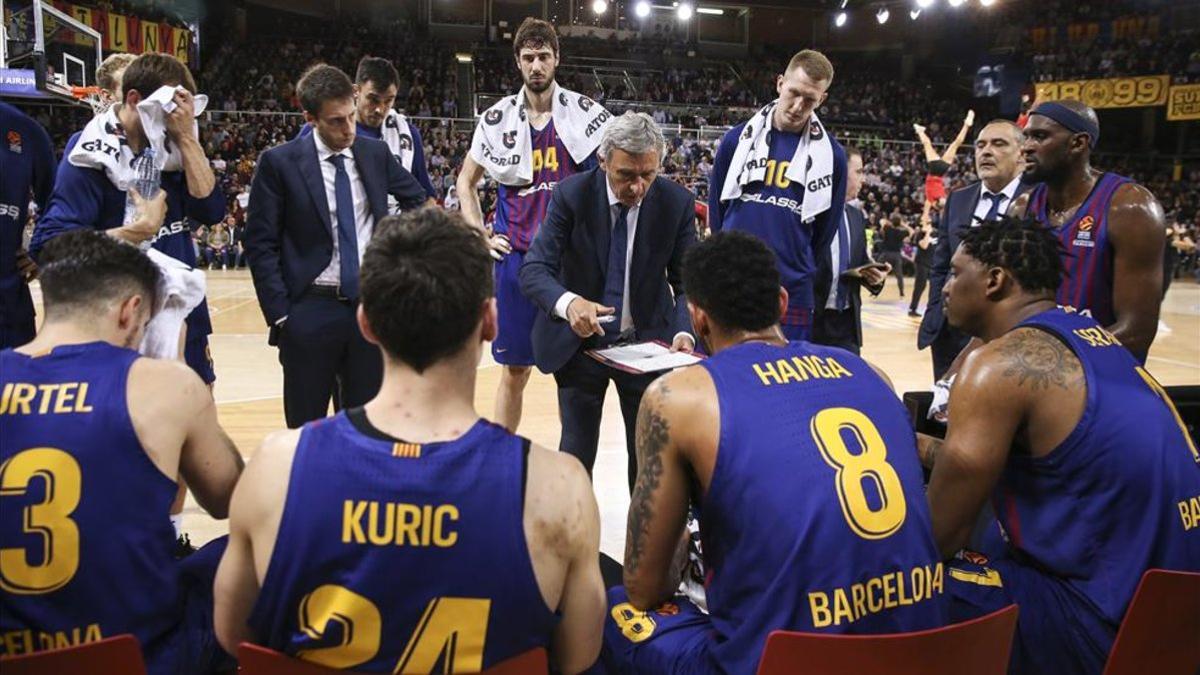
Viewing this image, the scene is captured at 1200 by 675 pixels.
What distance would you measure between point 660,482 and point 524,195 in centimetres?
282

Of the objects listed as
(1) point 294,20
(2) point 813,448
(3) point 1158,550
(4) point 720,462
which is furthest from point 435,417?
(1) point 294,20

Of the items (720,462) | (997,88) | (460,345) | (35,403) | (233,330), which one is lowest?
(233,330)

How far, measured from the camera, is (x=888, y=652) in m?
1.58

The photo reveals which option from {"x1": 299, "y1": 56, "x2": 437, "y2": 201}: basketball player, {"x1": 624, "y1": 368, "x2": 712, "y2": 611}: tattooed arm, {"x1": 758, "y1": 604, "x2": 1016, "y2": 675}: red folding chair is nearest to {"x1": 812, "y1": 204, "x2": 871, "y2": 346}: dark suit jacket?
{"x1": 299, "y1": 56, "x2": 437, "y2": 201}: basketball player

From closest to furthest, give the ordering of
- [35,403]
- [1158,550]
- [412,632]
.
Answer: [412,632]
[35,403]
[1158,550]

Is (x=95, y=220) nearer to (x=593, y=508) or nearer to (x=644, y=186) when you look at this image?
(x=644, y=186)

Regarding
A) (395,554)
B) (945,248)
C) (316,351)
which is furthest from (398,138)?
(395,554)

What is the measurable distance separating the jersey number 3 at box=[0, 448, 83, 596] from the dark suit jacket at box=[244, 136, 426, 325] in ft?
6.54

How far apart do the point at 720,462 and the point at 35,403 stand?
135 cm

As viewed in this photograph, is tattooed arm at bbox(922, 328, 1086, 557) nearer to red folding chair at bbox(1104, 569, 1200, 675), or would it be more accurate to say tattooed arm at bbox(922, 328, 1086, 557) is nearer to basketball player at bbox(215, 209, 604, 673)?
red folding chair at bbox(1104, 569, 1200, 675)

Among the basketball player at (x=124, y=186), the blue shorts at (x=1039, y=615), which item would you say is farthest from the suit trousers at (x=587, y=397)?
the blue shorts at (x=1039, y=615)

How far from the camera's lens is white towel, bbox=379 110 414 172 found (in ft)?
16.6

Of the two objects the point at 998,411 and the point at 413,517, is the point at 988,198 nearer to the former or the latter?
the point at 998,411

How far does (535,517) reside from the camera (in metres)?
1.54
